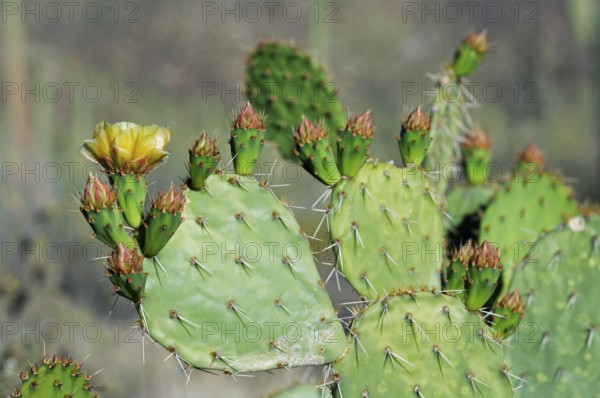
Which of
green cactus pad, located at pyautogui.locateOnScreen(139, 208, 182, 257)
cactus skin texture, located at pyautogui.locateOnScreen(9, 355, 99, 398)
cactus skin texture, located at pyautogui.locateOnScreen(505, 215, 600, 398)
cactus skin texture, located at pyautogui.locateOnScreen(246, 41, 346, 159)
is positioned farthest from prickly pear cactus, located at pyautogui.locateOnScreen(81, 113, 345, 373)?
cactus skin texture, located at pyautogui.locateOnScreen(246, 41, 346, 159)

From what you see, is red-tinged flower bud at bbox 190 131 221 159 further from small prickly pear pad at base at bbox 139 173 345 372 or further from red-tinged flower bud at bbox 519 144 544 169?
red-tinged flower bud at bbox 519 144 544 169

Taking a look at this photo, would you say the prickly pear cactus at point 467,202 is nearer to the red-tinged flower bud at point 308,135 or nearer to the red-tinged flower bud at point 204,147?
the red-tinged flower bud at point 308,135

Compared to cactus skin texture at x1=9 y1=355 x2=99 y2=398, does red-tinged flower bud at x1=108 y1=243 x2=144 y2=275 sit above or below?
above

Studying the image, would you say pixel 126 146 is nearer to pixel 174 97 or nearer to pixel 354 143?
pixel 354 143

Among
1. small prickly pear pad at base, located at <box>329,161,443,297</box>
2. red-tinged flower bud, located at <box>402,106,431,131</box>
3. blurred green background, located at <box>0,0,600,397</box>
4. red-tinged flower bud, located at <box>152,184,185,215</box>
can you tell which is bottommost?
→ blurred green background, located at <box>0,0,600,397</box>

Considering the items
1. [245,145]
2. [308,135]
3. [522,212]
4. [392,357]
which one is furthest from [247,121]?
[522,212]

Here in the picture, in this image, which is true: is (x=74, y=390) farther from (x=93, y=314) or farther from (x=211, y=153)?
(x=93, y=314)
